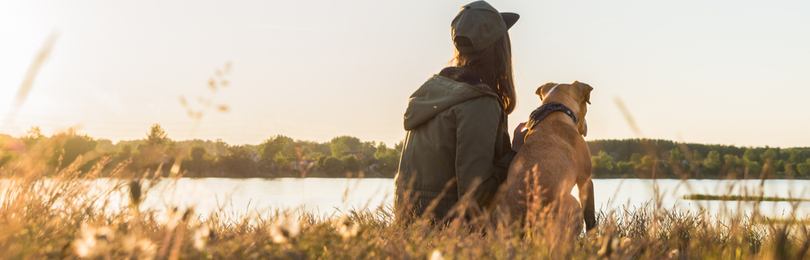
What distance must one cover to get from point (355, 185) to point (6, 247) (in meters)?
1.12

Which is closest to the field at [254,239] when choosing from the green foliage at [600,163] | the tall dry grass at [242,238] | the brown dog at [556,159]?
the tall dry grass at [242,238]

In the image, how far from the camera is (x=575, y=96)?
4.44 m

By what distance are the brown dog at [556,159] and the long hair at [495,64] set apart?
38 centimetres

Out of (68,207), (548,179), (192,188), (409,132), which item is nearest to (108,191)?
(68,207)

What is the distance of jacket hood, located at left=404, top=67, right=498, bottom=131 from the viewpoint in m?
3.14

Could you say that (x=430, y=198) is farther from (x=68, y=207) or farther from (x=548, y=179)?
(x=68, y=207)

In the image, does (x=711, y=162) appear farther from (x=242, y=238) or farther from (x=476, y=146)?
(x=242, y=238)

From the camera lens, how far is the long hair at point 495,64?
11.6 ft

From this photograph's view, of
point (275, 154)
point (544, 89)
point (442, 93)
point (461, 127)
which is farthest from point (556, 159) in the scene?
point (275, 154)

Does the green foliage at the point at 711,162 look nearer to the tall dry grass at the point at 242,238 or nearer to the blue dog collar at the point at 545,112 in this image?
the tall dry grass at the point at 242,238

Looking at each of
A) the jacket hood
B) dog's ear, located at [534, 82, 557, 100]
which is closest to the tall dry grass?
the jacket hood

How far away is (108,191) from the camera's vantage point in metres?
2.67

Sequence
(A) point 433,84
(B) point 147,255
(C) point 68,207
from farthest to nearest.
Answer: (A) point 433,84 < (C) point 68,207 < (B) point 147,255

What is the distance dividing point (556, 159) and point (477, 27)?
3.60 ft
